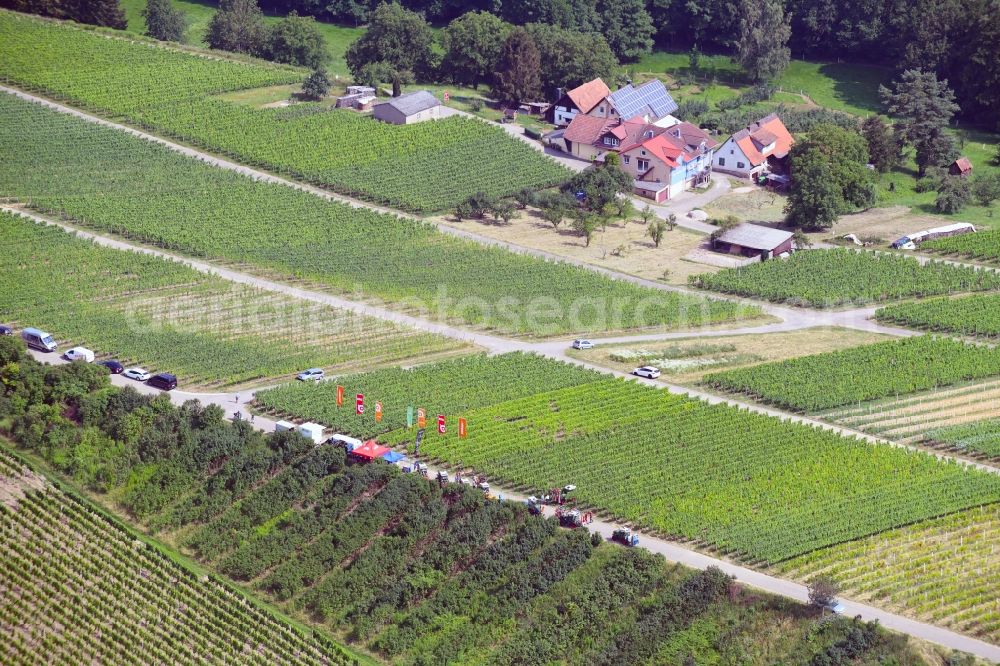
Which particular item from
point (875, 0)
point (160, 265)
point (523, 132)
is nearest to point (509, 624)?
point (160, 265)

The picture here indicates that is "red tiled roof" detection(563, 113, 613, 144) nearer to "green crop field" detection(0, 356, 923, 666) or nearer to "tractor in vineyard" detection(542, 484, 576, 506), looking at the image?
"green crop field" detection(0, 356, 923, 666)

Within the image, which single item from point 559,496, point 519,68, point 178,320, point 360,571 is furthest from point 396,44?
point 360,571

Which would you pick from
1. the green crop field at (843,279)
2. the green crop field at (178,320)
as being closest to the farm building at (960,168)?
the green crop field at (843,279)

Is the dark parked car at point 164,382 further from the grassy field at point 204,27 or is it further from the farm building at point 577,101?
the grassy field at point 204,27

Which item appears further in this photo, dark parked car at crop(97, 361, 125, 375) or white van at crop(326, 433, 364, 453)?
dark parked car at crop(97, 361, 125, 375)

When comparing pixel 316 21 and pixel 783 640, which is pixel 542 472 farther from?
pixel 316 21

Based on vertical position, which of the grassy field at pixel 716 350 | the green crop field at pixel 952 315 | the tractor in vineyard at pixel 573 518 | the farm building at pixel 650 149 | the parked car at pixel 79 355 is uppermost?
the farm building at pixel 650 149

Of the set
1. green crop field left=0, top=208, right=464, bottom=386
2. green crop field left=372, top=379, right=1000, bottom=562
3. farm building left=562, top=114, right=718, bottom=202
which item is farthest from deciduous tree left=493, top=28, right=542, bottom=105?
green crop field left=372, top=379, right=1000, bottom=562
